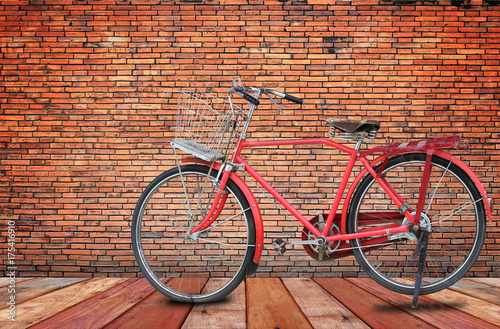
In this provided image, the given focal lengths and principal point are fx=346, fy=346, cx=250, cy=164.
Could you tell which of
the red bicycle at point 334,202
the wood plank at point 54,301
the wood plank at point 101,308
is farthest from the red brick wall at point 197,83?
the red bicycle at point 334,202

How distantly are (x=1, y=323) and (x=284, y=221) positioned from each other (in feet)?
7.79

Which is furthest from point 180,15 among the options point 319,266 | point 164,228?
point 319,266

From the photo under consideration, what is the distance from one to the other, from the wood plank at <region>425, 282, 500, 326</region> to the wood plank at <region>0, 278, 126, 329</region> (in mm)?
2512

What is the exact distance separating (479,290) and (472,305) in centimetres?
62

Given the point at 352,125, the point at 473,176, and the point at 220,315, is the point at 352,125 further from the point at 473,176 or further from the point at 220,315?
the point at 220,315

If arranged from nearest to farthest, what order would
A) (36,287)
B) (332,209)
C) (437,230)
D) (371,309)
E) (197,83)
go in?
(371,309), (332,209), (36,287), (437,230), (197,83)

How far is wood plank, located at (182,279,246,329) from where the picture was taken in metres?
1.84

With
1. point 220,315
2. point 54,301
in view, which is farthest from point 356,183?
point 54,301

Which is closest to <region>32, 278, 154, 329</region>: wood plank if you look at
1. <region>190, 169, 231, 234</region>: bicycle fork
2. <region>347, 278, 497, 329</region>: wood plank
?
<region>190, 169, 231, 234</region>: bicycle fork

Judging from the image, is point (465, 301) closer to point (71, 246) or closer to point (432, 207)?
point (432, 207)

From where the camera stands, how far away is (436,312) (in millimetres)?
2098

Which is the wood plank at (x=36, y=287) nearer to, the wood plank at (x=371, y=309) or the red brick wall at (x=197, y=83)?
the red brick wall at (x=197, y=83)

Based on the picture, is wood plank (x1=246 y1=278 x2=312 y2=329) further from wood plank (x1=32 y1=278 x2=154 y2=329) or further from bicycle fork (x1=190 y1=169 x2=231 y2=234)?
wood plank (x1=32 y1=278 x2=154 y2=329)

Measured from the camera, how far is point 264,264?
3.50 m
